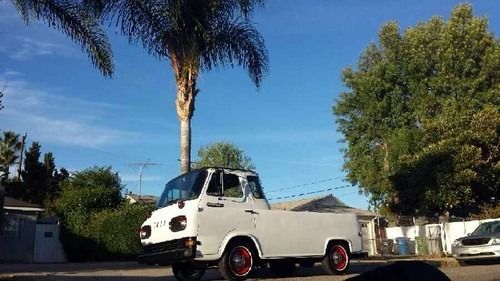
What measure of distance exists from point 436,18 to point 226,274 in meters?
32.5

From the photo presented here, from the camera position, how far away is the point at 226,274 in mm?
12070

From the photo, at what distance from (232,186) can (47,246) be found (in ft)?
64.5

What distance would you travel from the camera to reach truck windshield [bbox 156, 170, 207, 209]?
12.3 meters

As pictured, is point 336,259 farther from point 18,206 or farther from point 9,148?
point 9,148

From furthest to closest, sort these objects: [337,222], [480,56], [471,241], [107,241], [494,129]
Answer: [480,56] < [494,129] < [107,241] < [471,241] < [337,222]

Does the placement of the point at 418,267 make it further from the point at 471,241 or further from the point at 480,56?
the point at 480,56

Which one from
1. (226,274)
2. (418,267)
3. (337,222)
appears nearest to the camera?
(418,267)

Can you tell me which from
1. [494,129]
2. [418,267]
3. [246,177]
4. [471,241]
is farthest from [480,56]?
[418,267]

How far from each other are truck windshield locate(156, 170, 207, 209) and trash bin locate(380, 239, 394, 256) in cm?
2336

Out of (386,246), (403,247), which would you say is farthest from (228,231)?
(386,246)

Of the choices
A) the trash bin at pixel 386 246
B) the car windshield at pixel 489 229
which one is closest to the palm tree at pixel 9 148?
the trash bin at pixel 386 246

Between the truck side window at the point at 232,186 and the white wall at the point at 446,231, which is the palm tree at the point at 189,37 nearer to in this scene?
the truck side window at the point at 232,186

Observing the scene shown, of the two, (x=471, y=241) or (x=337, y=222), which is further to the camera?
(x=471, y=241)

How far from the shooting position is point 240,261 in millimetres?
12328
